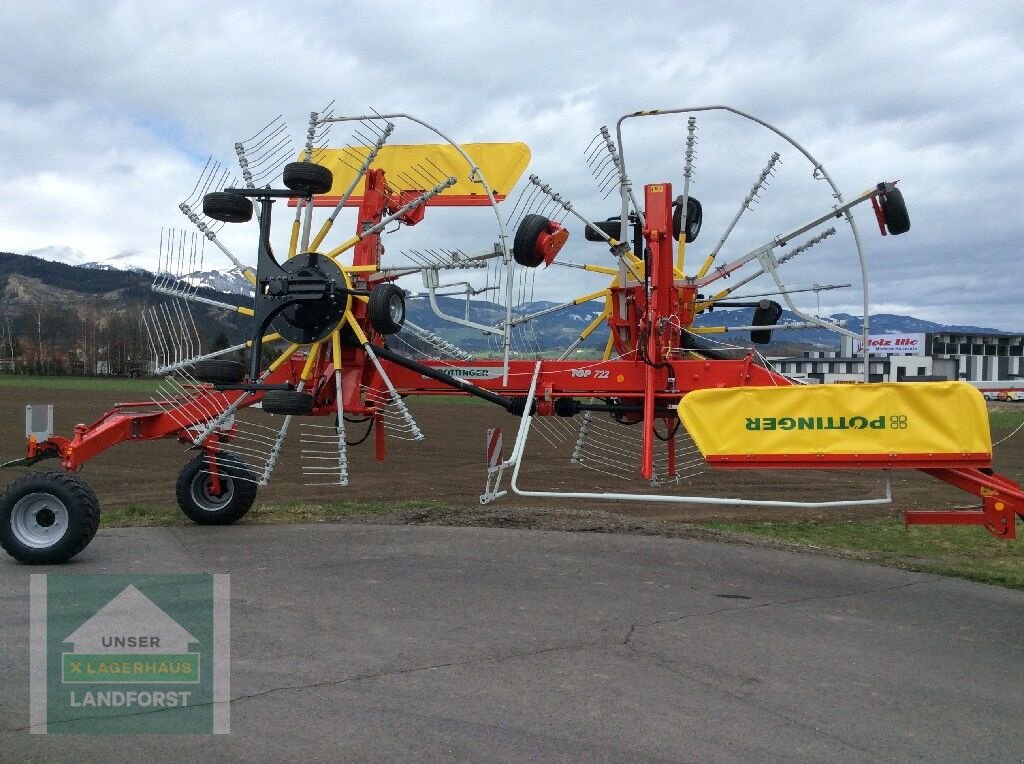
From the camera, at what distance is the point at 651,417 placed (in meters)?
8.50

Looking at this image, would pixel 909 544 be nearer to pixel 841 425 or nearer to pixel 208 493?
pixel 841 425

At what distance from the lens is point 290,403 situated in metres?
9.08

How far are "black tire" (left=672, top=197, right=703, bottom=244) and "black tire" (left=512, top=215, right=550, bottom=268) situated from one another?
193cm

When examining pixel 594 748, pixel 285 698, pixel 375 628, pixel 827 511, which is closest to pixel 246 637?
pixel 375 628

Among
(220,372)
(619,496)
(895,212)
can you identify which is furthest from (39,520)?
(895,212)

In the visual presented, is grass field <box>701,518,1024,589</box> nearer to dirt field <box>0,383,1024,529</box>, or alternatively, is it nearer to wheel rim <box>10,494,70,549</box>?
dirt field <box>0,383,1024,529</box>

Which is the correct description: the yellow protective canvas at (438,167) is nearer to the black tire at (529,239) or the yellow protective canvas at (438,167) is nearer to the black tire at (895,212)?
the black tire at (529,239)

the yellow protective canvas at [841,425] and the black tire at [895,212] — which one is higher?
the black tire at [895,212]

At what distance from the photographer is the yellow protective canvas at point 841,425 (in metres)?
6.94

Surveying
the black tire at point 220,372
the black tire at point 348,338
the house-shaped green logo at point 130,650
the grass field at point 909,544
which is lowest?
the grass field at point 909,544

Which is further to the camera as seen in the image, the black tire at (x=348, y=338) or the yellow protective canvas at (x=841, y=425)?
the black tire at (x=348, y=338)

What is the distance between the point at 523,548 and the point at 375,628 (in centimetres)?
344

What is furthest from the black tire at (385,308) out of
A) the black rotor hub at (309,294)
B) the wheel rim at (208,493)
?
the wheel rim at (208,493)

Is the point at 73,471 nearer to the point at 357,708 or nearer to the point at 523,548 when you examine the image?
the point at 523,548
